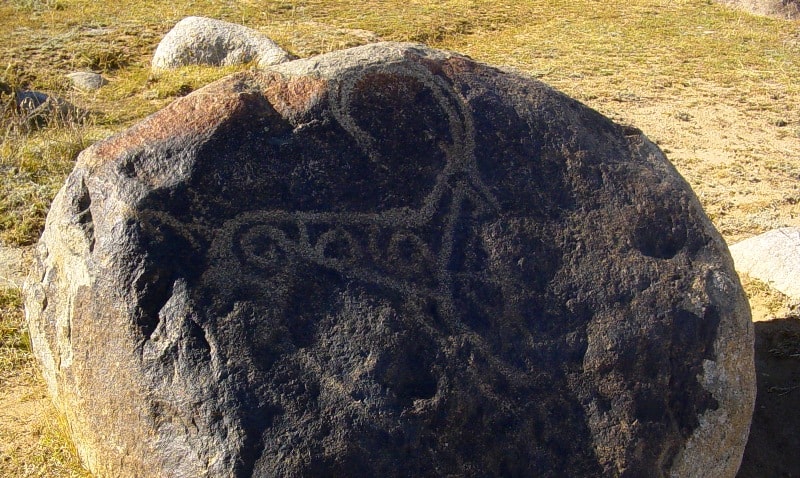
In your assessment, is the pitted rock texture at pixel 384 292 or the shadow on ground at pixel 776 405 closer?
the pitted rock texture at pixel 384 292

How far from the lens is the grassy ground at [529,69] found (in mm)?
4895

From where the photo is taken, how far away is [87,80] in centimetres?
699

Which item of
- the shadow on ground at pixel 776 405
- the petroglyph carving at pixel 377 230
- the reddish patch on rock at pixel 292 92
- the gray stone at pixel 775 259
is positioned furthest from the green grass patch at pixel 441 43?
the shadow on ground at pixel 776 405

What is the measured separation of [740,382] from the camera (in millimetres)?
2588

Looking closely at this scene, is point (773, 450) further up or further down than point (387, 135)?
further down

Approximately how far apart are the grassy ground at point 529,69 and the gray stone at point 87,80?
7 cm

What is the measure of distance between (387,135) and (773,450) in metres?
1.93

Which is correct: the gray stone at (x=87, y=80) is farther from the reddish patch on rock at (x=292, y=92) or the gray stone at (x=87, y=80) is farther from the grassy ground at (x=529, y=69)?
the reddish patch on rock at (x=292, y=92)

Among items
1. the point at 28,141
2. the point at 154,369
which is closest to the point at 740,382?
the point at 154,369

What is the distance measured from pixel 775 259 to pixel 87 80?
18.5ft

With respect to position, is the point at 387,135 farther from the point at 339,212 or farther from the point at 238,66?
the point at 238,66

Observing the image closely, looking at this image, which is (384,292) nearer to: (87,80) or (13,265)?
(13,265)

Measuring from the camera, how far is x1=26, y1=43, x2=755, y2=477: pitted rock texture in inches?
85.0

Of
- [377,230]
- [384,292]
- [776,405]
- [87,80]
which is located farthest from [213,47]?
[776,405]
